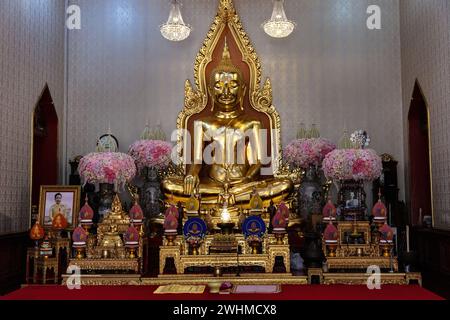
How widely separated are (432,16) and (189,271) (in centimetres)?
368

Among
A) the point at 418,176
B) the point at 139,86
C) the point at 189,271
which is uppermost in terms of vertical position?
the point at 139,86

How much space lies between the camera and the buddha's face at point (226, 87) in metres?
7.41

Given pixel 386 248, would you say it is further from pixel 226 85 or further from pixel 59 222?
pixel 226 85

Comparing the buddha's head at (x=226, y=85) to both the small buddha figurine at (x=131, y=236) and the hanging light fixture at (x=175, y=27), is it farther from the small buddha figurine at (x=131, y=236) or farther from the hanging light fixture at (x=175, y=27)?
the small buddha figurine at (x=131, y=236)

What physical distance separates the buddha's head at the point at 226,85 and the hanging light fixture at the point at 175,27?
686mm

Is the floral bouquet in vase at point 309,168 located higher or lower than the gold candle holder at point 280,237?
higher

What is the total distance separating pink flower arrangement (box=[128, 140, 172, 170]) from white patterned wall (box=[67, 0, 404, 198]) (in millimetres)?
874

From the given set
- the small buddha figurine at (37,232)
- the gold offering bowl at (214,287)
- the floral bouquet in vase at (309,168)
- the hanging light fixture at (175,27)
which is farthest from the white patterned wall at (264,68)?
the gold offering bowl at (214,287)

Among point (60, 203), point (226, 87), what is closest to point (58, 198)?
point (60, 203)

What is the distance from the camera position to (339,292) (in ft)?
10.8

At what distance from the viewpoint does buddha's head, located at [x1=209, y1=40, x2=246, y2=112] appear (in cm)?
741

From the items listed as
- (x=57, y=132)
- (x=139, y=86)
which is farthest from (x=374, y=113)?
(x=57, y=132)

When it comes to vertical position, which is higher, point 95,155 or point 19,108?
point 19,108

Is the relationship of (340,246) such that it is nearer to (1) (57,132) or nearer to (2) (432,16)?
(2) (432,16)
